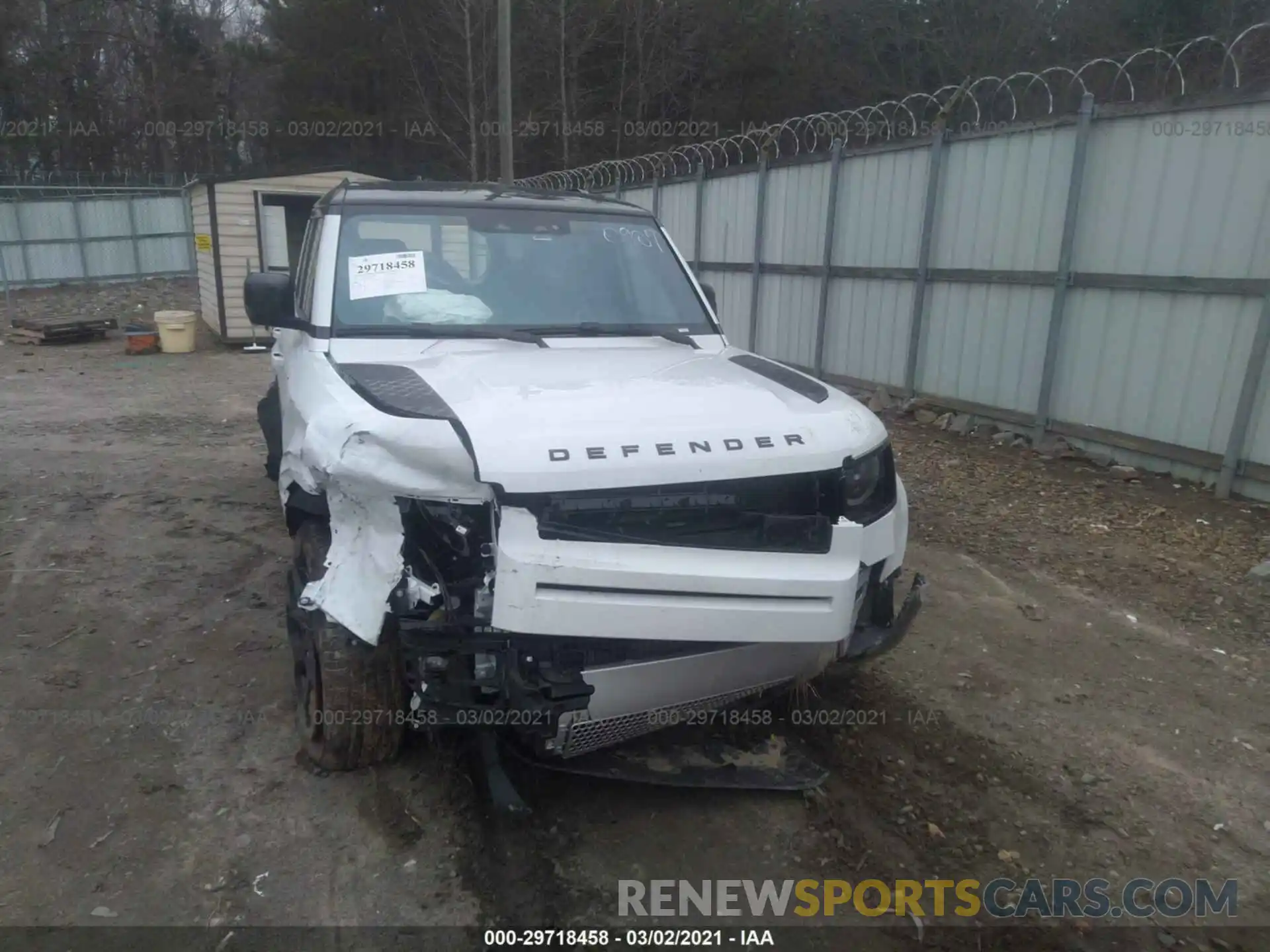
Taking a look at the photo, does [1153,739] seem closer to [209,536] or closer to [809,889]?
[809,889]

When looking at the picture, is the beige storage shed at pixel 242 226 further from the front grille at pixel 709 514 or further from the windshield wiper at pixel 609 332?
the front grille at pixel 709 514

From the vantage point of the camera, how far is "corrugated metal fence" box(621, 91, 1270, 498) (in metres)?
5.76

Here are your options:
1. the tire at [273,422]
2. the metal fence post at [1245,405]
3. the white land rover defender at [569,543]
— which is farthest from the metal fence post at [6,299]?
the metal fence post at [1245,405]

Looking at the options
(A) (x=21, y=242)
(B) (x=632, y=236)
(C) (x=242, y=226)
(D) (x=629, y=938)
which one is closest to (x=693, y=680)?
(D) (x=629, y=938)

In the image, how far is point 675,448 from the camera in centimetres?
246

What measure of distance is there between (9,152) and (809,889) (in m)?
35.0

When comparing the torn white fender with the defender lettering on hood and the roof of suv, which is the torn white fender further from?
the roof of suv

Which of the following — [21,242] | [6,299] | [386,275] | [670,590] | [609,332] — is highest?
[386,275]

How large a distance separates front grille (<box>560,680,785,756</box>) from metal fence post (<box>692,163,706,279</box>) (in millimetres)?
9269

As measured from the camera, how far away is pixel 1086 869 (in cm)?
268

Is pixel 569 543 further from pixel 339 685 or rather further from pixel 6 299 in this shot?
pixel 6 299

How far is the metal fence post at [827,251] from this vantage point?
9.13 meters

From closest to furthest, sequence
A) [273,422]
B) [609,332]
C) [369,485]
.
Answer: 1. [369,485]
2. [609,332]
3. [273,422]

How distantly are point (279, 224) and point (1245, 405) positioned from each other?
1460 cm
